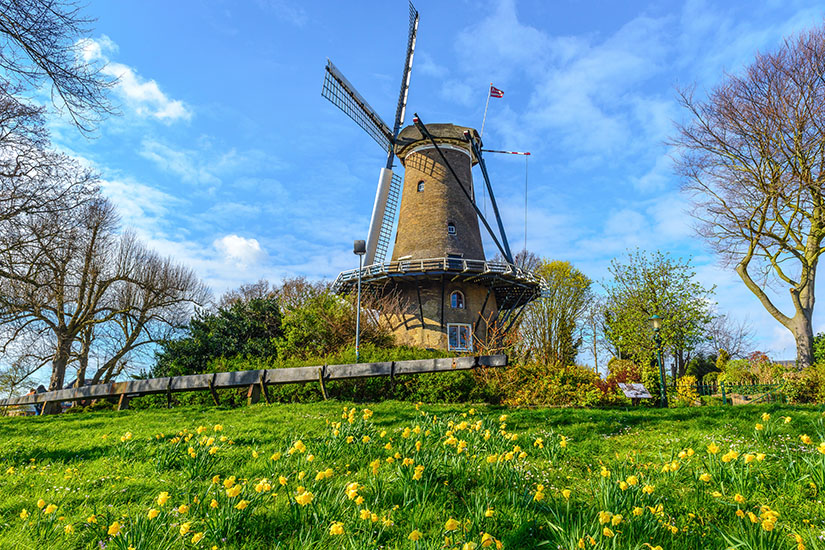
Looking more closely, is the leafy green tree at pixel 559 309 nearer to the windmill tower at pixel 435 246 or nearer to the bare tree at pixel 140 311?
the windmill tower at pixel 435 246

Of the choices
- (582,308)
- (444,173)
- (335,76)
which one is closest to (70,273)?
(335,76)

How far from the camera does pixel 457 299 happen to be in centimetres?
2438

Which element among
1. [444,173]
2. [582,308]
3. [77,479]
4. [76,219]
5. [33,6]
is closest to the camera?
[77,479]

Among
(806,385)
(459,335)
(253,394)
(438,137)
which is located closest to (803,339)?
(806,385)

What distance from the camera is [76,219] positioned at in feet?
57.2

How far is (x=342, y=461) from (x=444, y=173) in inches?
905

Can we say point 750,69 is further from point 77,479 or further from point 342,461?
point 77,479

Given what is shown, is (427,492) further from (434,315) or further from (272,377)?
(434,315)

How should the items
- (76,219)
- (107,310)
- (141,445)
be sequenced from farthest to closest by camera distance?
1. (107,310)
2. (76,219)
3. (141,445)

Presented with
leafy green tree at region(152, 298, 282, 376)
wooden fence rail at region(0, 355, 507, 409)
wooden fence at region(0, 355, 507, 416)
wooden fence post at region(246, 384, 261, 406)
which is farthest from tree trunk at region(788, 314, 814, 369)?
leafy green tree at region(152, 298, 282, 376)

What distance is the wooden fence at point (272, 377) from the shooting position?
9.43 metres

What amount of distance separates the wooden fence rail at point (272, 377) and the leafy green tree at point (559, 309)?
18404 millimetres

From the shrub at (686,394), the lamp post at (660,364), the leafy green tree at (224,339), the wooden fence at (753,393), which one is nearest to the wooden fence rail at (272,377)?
the leafy green tree at (224,339)

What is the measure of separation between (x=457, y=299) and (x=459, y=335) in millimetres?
1921
